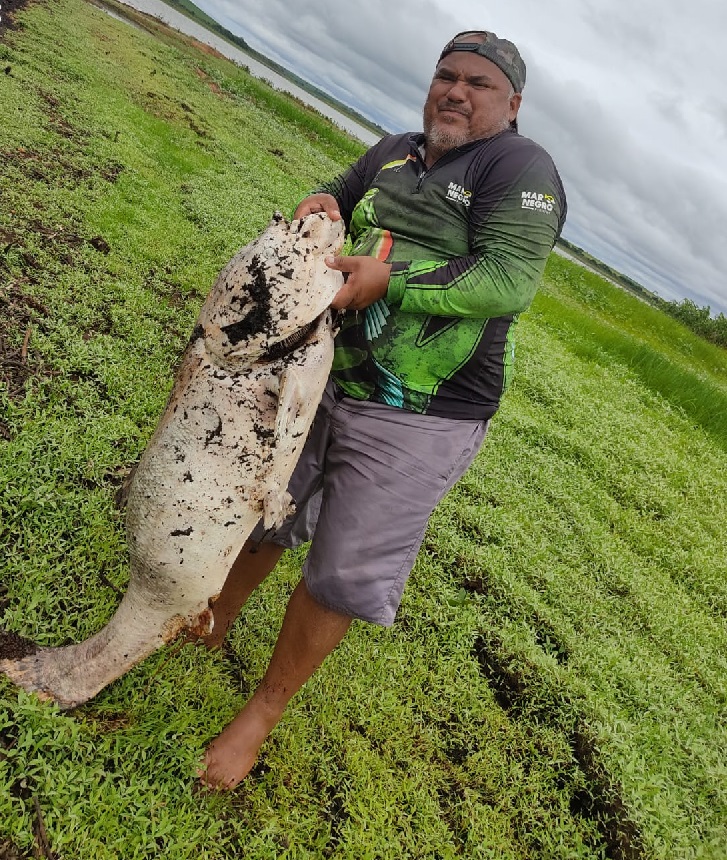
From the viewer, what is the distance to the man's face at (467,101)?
2213mm

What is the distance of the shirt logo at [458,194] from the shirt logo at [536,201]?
0.71 ft

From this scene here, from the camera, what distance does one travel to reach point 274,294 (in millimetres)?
1965

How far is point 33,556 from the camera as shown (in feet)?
9.23

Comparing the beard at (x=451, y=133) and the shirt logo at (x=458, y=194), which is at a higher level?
the beard at (x=451, y=133)

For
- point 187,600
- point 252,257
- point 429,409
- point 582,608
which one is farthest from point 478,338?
point 582,608

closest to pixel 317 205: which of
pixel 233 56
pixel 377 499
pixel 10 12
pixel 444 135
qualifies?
pixel 444 135

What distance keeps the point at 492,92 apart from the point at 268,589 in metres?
2.60

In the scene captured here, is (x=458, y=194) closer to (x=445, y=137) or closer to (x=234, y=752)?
(x=445, y=137)

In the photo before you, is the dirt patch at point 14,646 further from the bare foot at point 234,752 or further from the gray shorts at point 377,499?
the gray shorts at point 377,499

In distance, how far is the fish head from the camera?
197 cm

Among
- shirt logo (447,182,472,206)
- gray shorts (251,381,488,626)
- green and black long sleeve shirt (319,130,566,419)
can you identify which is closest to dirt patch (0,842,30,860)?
gray shorts (251,381,488,626)

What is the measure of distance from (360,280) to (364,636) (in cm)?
215

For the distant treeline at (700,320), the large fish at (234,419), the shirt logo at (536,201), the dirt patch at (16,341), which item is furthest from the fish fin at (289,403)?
the distant treeline at (700,320)

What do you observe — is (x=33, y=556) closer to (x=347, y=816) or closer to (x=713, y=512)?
(x=347, y=816)
